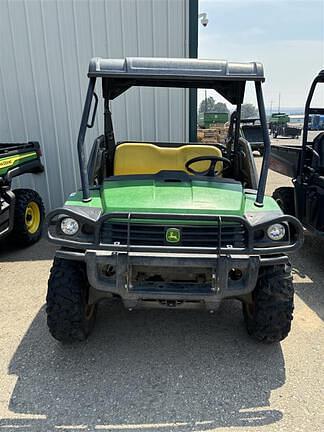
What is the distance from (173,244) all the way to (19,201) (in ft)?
9.84

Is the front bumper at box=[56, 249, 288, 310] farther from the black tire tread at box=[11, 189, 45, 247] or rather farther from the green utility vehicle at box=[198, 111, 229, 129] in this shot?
the green utility vehicle at box=[198, 111, 229, 129]

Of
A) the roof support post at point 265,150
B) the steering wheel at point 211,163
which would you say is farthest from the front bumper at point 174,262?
the steering wheel at point 211,163

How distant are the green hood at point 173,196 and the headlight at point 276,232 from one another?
0.22 m

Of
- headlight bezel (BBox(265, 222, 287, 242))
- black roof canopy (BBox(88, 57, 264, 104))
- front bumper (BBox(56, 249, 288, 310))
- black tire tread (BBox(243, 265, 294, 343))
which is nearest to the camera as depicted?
front bumper (BBox(56, 249, 288, 310))

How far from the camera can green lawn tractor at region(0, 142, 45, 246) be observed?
4.28 metres

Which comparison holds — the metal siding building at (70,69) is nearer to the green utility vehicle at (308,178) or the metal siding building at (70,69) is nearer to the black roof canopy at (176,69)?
the green utility vehicle at (308,178)

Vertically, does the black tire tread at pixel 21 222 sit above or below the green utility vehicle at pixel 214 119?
above

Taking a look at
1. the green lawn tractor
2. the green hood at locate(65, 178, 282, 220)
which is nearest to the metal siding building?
→ the green lawn tractor

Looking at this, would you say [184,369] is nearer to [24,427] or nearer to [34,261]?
[24,427]

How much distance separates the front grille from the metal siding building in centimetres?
379

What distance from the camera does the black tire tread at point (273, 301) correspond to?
2398mm

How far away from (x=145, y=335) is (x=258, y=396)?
93 cm

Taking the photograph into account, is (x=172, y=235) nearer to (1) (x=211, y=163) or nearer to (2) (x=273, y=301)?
(2) (x=273, y=301)

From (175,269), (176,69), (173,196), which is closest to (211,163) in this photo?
(173,196)
